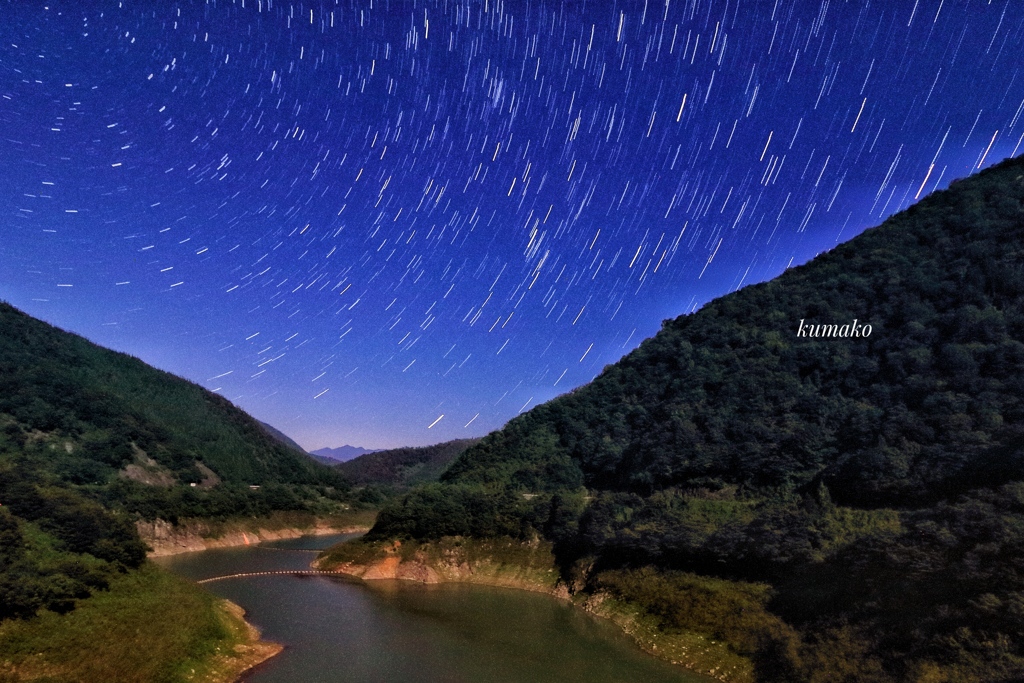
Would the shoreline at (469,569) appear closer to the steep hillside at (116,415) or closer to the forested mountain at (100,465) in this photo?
the forested mountain at (100,465)

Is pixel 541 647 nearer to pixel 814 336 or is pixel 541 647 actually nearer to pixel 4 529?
pixel 4 529

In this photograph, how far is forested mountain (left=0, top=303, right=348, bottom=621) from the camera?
106ft

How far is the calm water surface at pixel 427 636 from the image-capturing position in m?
29.8

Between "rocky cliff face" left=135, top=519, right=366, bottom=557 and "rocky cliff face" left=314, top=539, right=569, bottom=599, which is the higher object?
"rocky cliff face" left=314, top=539, right=569, bottom=599

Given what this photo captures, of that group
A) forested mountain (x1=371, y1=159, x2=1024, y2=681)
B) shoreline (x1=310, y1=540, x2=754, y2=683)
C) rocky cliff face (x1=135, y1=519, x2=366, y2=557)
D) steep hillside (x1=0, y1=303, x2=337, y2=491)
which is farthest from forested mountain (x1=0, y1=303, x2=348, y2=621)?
forested mountain (x1=371, y1=159, x2=1024, y2=681)

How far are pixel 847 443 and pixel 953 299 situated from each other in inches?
920

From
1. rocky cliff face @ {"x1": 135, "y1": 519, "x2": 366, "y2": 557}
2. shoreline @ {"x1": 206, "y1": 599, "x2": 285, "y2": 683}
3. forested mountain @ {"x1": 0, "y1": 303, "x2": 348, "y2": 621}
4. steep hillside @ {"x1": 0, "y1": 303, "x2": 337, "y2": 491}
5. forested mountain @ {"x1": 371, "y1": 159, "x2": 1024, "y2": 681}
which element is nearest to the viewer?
shoreline @ {"x1": 206, "y1": 599, "x2": 285, "y2": 683}

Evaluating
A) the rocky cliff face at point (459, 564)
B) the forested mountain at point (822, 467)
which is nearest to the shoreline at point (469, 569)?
the rocky cliff face at point (459, 564)

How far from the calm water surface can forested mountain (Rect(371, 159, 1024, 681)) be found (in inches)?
189

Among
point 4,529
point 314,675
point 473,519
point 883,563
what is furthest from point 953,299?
point 4,529

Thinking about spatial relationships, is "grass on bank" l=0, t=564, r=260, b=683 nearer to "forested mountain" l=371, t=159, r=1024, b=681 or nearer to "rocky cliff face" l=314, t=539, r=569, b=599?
"rocky cliff face" l=314, t=539, r=569, b=599

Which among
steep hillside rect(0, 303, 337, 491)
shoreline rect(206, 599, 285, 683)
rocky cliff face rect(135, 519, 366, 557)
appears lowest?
rocky cliff face rect(135, 519, 366, 557)

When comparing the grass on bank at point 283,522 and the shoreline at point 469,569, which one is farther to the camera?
the grass on bank at point 283,522

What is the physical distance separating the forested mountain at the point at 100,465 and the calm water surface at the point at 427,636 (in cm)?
1015
